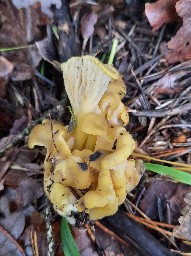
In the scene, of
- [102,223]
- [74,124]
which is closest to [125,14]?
[74,124]

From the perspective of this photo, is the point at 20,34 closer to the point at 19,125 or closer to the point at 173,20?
the point at 19,125

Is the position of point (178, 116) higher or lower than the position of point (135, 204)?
higher

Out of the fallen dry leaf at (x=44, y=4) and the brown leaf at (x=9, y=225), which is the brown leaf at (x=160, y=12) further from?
the brown leaf at (x=9, y=225)

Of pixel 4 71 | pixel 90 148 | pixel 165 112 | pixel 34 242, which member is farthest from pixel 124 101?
pixel 34 242

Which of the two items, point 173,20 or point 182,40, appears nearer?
point 182,40

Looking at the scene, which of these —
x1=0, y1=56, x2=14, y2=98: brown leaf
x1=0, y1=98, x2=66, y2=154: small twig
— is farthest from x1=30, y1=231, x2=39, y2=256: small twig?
x1=0, y1=56, x2=14, y2=98: brown leaf

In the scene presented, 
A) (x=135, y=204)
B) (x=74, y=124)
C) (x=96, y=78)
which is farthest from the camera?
(x=135, y=204)

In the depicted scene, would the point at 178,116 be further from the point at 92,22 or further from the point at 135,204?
the point at 92,22
